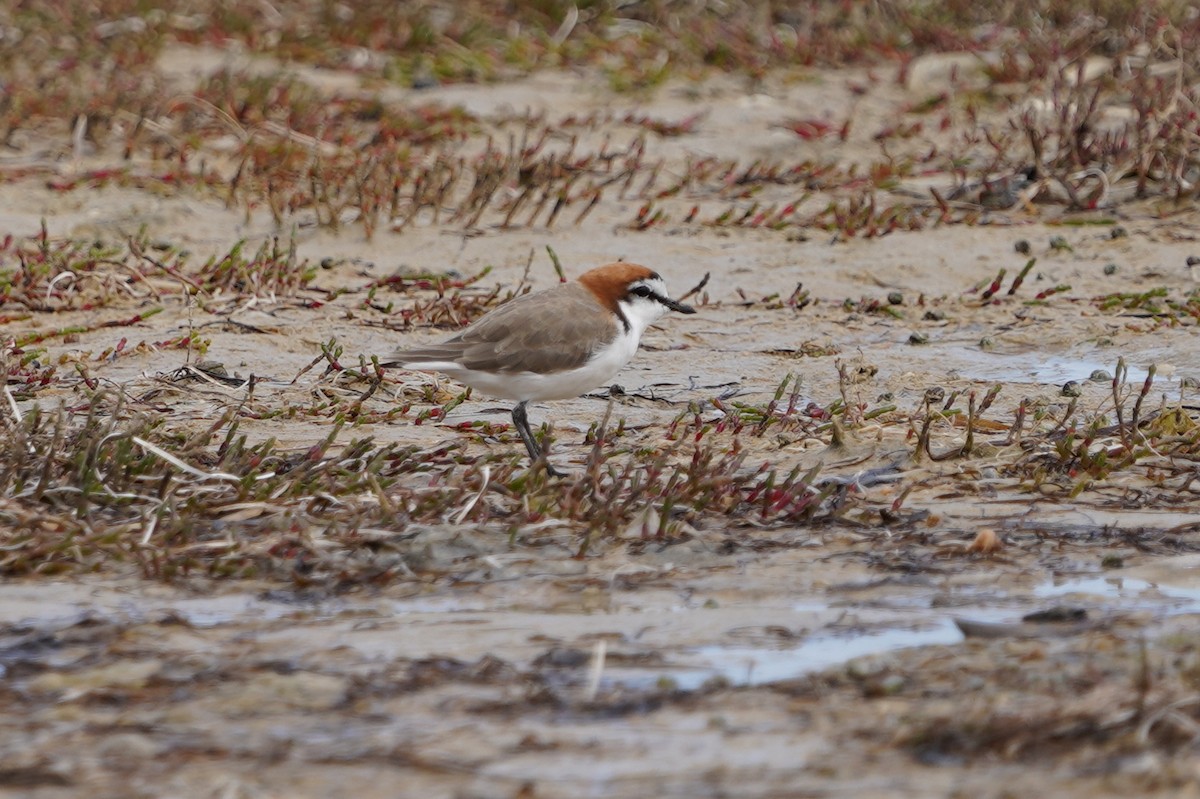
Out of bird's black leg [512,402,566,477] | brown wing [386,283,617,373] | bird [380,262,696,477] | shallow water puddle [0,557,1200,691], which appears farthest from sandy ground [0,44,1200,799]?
brown wing [386,283,617,373]

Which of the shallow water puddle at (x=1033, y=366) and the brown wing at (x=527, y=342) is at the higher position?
the brown wing at (x=527, y=342)

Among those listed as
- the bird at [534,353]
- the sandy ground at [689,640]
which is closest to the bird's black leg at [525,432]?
the bird at [534,353]

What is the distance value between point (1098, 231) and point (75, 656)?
754 cm

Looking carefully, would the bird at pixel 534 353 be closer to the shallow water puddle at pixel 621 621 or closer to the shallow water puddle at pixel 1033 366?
the shallow water puddle at pixel 621 621

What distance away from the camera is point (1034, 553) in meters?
5.58

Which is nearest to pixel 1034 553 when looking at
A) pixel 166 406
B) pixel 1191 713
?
pixel 1191 713

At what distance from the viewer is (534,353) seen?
6.71 m

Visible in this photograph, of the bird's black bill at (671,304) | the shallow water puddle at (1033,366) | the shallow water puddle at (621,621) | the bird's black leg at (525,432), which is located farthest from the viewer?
the shallow water puddle at (1033,366)

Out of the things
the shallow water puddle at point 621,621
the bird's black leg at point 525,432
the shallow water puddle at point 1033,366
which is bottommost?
the shallow water puddle at point 1033,366

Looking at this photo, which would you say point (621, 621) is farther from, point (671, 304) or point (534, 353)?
point (671, 304)

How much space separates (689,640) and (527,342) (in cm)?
227

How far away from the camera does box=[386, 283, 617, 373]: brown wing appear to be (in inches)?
263

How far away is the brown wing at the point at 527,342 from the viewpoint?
6691mm

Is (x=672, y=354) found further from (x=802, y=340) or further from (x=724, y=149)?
(x=724, y=149)
